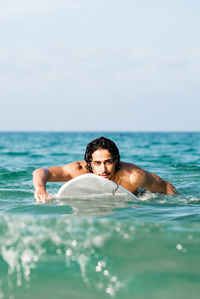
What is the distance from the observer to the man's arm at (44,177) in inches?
199

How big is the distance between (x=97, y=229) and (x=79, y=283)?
916 mm

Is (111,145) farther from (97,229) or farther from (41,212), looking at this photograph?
(97,229)

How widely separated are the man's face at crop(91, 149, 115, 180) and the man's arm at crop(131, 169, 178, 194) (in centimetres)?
51

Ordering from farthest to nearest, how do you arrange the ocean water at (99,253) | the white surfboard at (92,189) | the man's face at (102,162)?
the man's face at (102,162)
the white surfboard at (92,189)
the ocean water at (99,253)

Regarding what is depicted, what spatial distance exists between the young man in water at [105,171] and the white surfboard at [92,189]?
218 millimetres

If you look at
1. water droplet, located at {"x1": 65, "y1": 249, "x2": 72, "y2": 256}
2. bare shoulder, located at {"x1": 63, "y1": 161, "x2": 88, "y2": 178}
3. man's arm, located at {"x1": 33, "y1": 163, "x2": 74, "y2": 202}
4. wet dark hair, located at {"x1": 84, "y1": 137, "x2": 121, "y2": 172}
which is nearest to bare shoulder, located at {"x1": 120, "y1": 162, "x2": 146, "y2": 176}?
wet dark hair, located at {"x1": 84, "y1": 137, "x2": 121, "y2": 172}

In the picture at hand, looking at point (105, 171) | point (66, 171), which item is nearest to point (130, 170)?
point (105, 171)

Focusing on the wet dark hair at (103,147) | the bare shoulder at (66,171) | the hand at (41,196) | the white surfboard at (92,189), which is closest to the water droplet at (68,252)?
the hand at (41,196)

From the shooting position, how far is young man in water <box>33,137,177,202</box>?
18.1ft

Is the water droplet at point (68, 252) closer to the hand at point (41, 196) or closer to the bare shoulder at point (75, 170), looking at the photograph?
the hand at point (41, 196)

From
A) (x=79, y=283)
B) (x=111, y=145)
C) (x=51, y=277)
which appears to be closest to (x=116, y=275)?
(x=79, y=283)

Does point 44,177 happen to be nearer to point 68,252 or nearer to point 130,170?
point 130,170

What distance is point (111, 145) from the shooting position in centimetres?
559

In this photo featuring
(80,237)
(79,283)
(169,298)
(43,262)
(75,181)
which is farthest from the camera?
(75,181)
